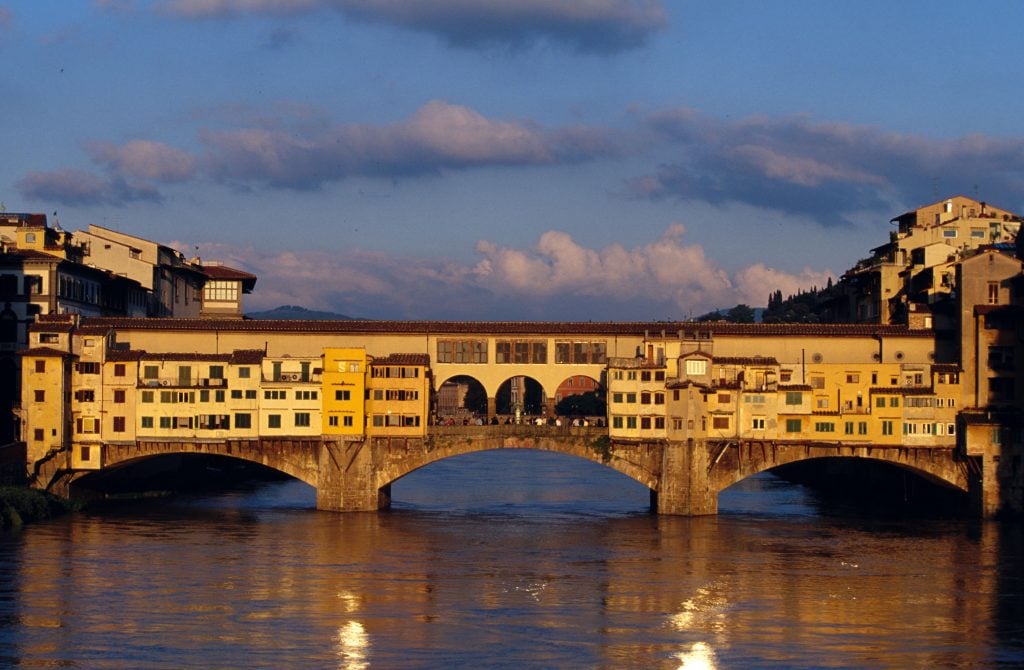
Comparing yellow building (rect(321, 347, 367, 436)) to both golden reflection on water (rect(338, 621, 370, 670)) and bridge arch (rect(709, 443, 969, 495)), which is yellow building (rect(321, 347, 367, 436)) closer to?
bridge arch (rect(709, 443, 969, 495))

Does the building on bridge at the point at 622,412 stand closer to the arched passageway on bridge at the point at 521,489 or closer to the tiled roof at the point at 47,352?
the tiled roof at the point at 47,352

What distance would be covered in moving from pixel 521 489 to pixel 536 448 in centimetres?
2028

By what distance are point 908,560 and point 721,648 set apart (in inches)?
858

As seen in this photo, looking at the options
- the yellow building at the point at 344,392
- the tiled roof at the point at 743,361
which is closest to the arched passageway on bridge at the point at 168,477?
the yellow building at the point at 344,392

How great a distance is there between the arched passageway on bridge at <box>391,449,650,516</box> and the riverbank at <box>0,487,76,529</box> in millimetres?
18747

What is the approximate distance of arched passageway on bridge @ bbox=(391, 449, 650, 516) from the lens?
293 ft

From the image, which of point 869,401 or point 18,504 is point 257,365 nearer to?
point 18,504

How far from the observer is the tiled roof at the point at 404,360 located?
8525cm

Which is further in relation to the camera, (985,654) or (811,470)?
(811,470)

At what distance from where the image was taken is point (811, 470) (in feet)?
376

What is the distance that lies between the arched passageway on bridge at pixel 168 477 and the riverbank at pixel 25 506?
172 inches

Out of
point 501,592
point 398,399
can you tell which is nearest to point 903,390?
point 398,399

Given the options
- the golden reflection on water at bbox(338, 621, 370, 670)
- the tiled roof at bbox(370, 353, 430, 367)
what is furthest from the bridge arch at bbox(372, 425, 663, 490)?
the golden reflection on water at bbox(338, 621, 370, 670)

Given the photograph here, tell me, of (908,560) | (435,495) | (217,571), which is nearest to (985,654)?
(908,560)
